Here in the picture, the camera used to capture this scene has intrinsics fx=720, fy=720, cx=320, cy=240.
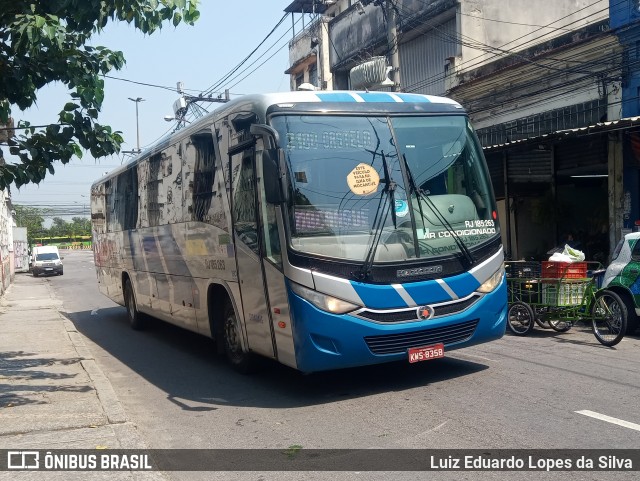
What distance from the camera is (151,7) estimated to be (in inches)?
296

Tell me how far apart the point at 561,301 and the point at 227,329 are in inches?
202

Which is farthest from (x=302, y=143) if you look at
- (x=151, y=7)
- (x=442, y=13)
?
(x=442, y=13)

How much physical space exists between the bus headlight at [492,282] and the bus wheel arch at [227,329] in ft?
9.60

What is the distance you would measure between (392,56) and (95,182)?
8.12m

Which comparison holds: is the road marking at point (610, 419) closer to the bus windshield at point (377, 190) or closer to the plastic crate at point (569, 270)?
the bus windshield at point (377, 190)

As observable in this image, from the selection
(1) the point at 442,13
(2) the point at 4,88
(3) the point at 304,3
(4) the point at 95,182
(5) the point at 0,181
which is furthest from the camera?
(3) the point at 304,3

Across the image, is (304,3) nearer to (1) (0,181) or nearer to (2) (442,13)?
(2) (442,13)

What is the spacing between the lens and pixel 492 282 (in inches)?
316

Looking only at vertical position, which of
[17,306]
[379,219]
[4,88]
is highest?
[4,88]

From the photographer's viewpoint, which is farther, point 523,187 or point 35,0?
point 523,187

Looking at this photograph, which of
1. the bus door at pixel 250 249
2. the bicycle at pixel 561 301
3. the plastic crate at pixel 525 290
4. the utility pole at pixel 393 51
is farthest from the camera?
the utility pole at pixel 393 51

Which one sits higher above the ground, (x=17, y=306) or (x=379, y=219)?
(x=379, y=219)

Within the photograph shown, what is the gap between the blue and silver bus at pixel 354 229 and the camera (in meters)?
7.19

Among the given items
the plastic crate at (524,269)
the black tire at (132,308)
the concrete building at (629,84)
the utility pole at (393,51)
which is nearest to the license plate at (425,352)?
the plastic crate at (524,269)
